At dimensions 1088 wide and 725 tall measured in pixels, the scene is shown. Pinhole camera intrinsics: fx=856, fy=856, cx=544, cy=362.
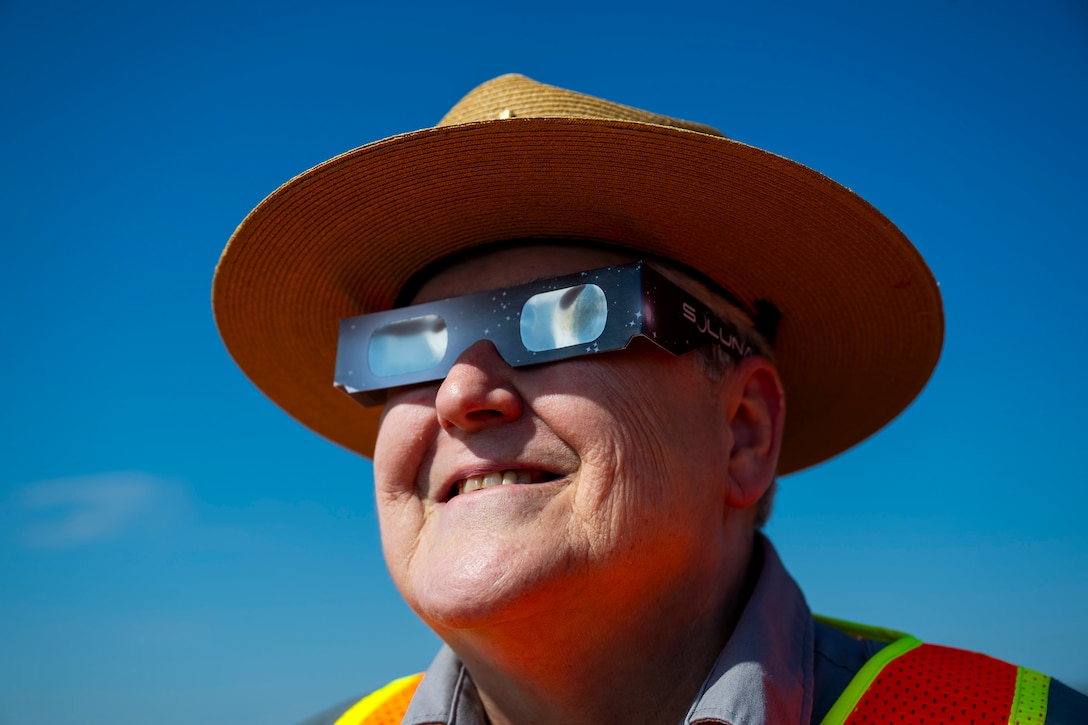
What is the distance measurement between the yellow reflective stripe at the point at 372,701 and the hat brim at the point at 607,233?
1.29m

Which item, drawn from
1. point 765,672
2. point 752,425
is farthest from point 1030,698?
point 752,425

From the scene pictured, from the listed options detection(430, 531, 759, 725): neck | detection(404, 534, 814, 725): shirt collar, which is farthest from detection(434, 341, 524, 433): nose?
detection(404, 534, 814, 725): shirt collar

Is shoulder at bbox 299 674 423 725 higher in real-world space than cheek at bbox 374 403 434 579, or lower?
lower

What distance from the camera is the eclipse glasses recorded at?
2391mm

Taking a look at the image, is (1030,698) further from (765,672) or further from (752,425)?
(752,425)

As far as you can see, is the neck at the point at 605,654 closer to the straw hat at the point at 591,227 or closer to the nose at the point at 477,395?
the nose at the point at 477,395

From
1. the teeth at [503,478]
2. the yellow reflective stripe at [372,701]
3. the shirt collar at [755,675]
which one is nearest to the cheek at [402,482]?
the teeth at [503,478]

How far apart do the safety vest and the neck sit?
0.39 metres

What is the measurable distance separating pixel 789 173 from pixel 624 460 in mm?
→ 931

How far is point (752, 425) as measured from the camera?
278 centimetres

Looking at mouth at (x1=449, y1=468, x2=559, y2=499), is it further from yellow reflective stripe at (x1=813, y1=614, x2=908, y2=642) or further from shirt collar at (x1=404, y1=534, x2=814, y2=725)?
yellow reflective stripe at (x1=813, y1=614, x2=908, y2=642)

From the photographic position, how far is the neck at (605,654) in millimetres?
2232

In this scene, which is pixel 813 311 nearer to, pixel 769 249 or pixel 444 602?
pixel 769 249

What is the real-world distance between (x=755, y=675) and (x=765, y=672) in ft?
0.12
